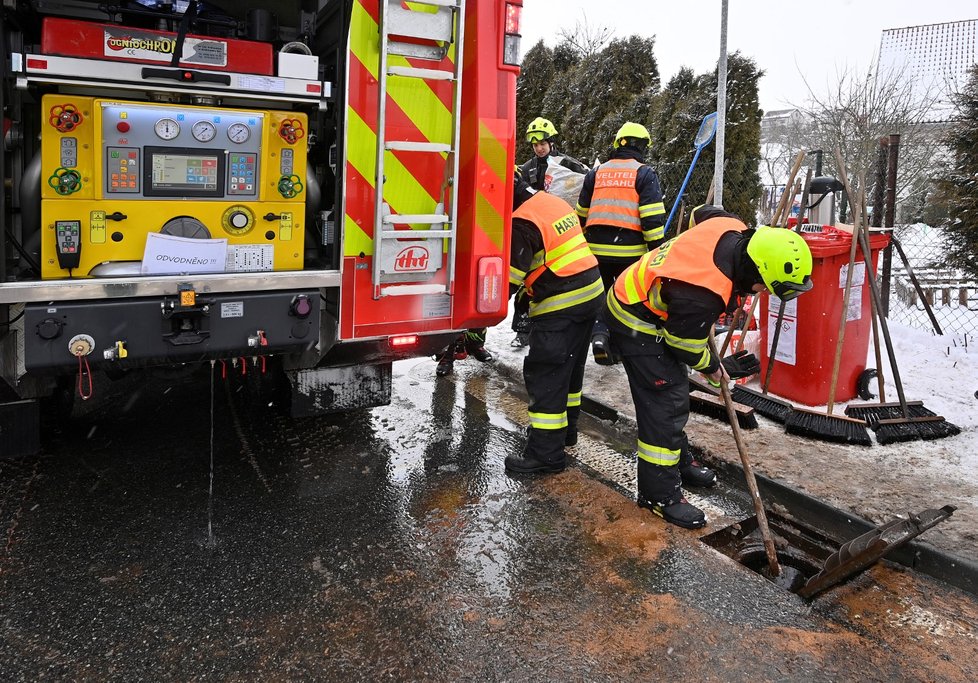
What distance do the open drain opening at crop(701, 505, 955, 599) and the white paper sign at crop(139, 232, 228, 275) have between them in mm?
2456

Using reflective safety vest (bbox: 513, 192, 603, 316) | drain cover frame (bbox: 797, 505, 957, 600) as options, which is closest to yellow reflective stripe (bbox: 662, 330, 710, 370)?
reflective safety vest (bbox: 513, 192, 603, 316)

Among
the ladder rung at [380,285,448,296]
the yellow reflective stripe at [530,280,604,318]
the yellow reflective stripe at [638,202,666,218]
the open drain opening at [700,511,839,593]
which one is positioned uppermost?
the yellow reflective stripe at [638,202,666,218]

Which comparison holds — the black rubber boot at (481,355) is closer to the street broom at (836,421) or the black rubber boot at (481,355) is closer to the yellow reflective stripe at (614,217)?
the yellow reflective stripe at (614,217)

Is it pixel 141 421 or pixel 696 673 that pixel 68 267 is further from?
pixel 696 673

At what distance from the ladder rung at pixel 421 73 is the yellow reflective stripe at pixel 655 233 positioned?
2.30m

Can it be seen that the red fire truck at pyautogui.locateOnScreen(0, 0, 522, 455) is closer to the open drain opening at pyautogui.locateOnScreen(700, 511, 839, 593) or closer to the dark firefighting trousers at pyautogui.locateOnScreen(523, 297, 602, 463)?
the dark firefighting trousers at pyautogui.locateOnScreen(523, 297, 602, 463)

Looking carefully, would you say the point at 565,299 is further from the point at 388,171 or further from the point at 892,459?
the point at 892,459

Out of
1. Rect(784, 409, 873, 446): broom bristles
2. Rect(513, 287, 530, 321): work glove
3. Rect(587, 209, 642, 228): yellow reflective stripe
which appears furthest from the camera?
Rect(587, 209, 642, 228): yellow reflective stripe

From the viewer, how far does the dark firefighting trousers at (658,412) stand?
336 cm

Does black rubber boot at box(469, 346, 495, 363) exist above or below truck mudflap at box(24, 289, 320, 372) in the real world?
below

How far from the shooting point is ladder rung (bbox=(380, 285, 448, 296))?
327 cm

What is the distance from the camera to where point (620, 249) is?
529 centimetres

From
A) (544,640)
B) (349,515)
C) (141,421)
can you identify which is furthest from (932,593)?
(141,421)

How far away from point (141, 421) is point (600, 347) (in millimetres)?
2776
